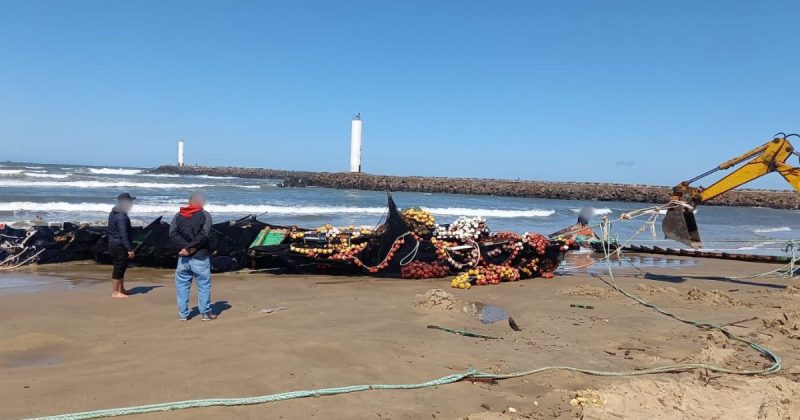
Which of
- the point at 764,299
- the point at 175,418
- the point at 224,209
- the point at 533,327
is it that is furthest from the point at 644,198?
the point at 175,418

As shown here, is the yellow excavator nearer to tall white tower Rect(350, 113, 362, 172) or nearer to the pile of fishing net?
the pile of fishing net

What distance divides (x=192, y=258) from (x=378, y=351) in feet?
8.07

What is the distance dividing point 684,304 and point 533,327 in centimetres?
293

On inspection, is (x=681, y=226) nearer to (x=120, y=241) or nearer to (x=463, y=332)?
(x=463, y=332)

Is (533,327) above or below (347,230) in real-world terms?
below

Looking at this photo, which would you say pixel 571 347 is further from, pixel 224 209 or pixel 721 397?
pixel 224 209

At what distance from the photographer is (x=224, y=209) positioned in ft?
91.9

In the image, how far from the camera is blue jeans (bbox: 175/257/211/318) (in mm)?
5887

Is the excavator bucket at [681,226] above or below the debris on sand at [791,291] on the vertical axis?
above

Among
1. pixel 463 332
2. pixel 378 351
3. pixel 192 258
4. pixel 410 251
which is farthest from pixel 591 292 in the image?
pixel 192 258

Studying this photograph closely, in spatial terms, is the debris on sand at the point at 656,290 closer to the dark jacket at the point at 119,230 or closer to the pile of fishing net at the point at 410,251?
the pile of fishing net at the point at 410,251

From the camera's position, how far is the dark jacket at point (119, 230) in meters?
7.18

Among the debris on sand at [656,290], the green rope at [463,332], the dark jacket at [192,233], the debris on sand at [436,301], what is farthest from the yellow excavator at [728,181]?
the dark jacket at [192,233]

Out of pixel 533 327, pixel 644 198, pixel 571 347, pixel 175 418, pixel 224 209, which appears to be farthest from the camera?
pixel 644 198
